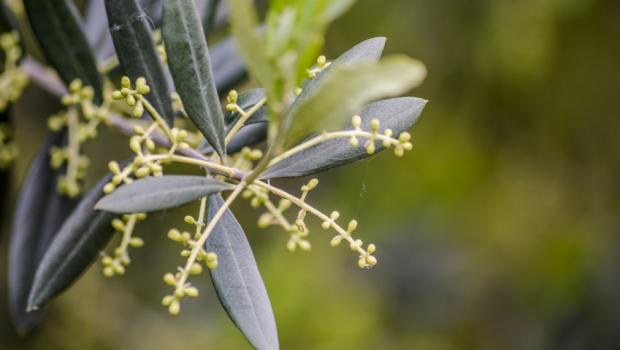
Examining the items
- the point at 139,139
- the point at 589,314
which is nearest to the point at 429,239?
the point at 589,314

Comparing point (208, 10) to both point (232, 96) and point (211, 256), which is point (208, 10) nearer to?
point (232, 96)

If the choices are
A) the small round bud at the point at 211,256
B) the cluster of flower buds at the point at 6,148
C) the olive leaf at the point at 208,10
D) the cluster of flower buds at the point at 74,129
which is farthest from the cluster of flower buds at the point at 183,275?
the cluster of flower buds at the point at 6,148

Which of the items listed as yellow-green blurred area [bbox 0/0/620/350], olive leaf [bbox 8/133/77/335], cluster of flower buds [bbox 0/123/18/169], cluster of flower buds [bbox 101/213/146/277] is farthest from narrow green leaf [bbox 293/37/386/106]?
yellow-green blurred area [bbox 0/0/620/350]

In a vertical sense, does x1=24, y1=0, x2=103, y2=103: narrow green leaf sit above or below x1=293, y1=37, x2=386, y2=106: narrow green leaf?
below

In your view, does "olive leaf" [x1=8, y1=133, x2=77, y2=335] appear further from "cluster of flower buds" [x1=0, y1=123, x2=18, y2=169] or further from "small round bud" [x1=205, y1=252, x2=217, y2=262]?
"small round bud" [x1=205, y1=252, x2=217, y2=262]

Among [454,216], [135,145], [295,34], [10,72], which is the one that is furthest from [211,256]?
[454,216]

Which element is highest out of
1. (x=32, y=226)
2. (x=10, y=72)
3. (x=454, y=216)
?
(x=10, y=72)
